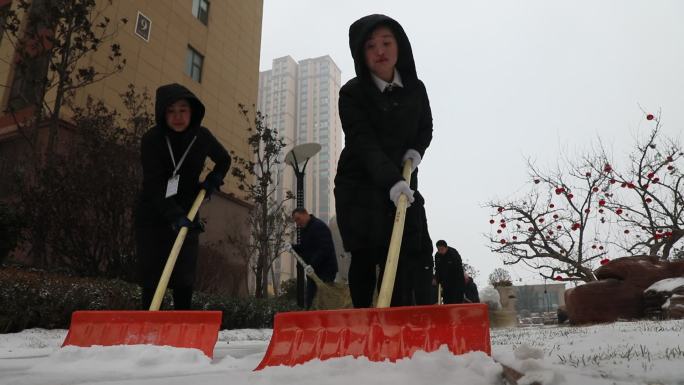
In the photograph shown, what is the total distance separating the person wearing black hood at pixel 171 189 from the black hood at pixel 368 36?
4.09ft

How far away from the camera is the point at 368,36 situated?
2215 mm

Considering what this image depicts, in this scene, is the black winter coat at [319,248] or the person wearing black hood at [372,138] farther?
the black winter coat at [319,248]

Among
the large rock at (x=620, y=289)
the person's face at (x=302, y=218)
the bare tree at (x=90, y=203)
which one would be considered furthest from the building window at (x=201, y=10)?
the large rock at (x=620, y=289)

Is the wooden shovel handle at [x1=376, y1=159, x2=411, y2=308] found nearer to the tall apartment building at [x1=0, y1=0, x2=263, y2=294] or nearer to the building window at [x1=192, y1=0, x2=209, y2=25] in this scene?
the tall apartment building at [x1=0, y1=0, x2=263, y2=294]

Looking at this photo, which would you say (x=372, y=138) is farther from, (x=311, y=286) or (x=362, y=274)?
(x=311, y=286)

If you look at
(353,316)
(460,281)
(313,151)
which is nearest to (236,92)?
(313,151)

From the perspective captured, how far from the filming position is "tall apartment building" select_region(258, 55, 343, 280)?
46.4 m

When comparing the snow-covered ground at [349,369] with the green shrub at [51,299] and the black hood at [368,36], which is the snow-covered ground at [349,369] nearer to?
the black hood at [368,36]

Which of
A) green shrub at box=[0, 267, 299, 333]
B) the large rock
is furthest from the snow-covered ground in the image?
the large rock

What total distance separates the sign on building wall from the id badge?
11216 mm

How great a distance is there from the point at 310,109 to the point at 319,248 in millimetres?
44518

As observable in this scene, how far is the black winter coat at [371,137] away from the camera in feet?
6.70

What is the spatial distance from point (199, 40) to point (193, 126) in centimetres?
1321

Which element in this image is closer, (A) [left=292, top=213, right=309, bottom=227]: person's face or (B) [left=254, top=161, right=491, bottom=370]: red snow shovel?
(B) [left=254, top=161, right=491, bottom=370]: red snow shovel
